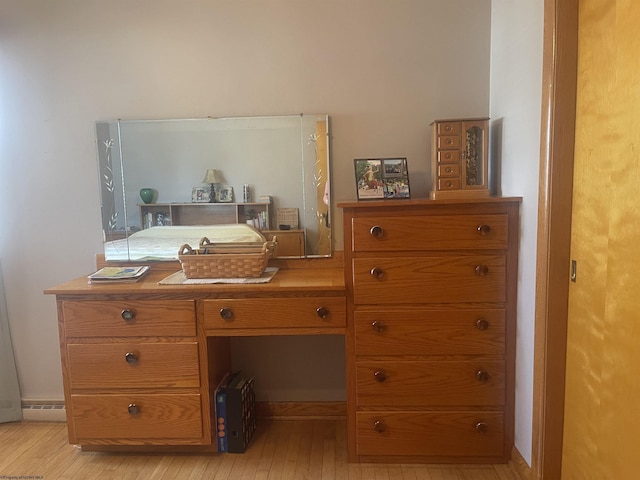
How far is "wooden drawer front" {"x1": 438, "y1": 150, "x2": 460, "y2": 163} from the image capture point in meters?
2.02

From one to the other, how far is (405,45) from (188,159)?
124cm

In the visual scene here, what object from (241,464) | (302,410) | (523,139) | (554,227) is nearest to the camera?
(554,227)

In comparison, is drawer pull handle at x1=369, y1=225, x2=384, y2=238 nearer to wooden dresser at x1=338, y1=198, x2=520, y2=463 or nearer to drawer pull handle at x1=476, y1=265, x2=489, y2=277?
wooden dresser at x1=338, y1=198, x2=520, y2=463

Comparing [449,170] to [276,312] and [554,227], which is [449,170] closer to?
[554,227]

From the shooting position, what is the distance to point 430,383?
1928 millimetres

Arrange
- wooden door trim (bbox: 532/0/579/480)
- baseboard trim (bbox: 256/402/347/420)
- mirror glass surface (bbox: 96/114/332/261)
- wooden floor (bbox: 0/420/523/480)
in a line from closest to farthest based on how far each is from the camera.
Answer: wooden door trim (bbox: 532/0/579/480), wooden floor (bbox: 0/420/523/480), mirror glass surface (bbox: 96/114/332/261), baseboard trim (bbox: 256/402/347/420)

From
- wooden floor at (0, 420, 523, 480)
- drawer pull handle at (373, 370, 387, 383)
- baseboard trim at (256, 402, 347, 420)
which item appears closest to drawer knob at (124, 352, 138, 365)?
wooden floor at (0, 420, 523, 480)

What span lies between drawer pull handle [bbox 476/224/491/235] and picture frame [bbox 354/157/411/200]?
14.7 inches

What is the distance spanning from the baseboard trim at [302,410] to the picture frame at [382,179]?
117 centimetres

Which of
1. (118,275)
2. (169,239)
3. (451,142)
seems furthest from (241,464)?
(451,142)

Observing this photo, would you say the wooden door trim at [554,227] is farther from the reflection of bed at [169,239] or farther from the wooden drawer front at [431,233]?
the reflection of bed at [169,239]

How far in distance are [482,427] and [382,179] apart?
119 cm

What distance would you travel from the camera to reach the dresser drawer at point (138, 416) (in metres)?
1.99

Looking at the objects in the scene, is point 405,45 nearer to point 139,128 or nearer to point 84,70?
point 139,128
